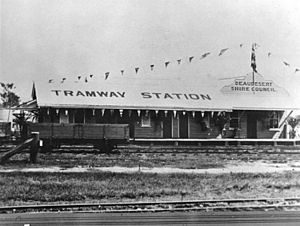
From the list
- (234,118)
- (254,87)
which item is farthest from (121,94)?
(254,87)

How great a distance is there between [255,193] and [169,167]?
977mm

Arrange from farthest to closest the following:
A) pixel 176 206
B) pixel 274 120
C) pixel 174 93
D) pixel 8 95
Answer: pixel 274 120 → pixel 174 93 → pixel 176 206 → pixel 8 95

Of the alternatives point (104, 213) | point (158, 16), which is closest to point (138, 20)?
point (158, 16)

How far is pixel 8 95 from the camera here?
173 inches

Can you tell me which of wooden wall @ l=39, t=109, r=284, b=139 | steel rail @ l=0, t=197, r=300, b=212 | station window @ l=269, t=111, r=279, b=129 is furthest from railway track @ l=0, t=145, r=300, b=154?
steel rail @ l=0, t=197, r=300, b=212

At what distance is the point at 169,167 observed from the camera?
480 centimetres

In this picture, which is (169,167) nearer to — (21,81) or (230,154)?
(230,154)

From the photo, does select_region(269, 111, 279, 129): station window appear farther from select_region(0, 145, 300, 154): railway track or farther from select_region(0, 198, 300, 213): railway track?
select_region(0, 198, 300, 213): railway track

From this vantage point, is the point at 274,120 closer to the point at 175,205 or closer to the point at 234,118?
the point at 234,118

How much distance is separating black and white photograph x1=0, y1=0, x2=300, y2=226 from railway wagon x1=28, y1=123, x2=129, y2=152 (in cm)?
1

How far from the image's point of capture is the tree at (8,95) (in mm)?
4352

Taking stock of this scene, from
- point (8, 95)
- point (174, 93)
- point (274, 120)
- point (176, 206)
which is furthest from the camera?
point (274, 120)

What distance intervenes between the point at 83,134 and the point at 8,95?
2.88 ft

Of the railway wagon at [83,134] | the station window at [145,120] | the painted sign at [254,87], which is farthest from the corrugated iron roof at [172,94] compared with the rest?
the railway wagon at [83,134]
